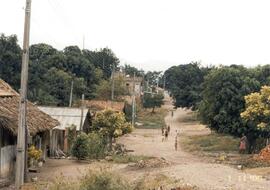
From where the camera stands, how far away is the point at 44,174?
984 inches

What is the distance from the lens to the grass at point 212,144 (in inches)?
1719

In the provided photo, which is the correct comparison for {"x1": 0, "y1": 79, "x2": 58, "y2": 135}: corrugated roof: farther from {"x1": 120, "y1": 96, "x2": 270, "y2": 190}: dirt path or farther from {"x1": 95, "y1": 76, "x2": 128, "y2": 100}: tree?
{"x1": 95, "y1": 76, "x2": 128, "y2": 100}: tree

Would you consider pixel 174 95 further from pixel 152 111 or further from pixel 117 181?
pixel 117 181

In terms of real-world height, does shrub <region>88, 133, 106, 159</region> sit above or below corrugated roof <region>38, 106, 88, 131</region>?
below

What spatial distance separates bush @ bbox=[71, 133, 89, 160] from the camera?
3150 centimetres

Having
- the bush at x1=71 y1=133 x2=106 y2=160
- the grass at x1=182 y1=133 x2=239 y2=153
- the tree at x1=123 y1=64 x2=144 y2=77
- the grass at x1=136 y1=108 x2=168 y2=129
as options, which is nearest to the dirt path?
the grass at x1=182 y1=133 x2=239 y2=153

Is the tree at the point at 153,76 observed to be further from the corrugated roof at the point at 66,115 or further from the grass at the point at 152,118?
the corrugated roof at the point at 66,115

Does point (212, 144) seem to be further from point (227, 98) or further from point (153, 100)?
point (153, 100)

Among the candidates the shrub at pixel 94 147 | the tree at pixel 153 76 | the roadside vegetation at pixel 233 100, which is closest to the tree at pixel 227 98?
the roadside vegetation at pixel 233 100

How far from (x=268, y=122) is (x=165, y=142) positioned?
15999 mm

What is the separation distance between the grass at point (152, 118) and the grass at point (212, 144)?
18233mm

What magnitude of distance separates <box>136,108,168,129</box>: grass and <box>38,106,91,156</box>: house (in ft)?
95.0

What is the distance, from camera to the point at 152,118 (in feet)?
263

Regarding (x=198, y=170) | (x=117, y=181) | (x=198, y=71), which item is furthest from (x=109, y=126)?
(x=198, y=71)
